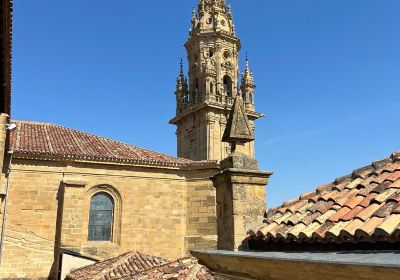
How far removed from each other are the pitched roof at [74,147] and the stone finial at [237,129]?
1114 cm

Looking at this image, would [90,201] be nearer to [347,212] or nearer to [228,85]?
[347,212]

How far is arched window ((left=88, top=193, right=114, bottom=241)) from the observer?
53.0 feet

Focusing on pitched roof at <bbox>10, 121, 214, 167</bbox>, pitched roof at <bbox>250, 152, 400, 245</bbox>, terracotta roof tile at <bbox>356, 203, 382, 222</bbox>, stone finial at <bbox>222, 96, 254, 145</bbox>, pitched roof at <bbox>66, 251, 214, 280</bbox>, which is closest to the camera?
pitched roof at <bbox>250, 152, 400, 245</bbox>

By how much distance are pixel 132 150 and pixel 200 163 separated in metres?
3.61

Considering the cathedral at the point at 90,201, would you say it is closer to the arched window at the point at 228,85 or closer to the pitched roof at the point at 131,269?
the pitched roof at the point at 131,269

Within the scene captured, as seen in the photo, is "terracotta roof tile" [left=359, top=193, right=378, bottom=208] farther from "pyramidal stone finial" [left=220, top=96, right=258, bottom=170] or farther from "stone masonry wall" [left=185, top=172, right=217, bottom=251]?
"stone masonry wall" [left=185, top=172, right=217, bottom=251]

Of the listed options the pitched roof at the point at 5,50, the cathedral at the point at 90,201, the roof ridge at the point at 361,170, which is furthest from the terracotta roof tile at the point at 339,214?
the cathedral at the point at 90,201

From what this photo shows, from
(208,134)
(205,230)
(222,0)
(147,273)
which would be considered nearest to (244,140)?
(147,273)

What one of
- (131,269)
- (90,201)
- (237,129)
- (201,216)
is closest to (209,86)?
(201,216)

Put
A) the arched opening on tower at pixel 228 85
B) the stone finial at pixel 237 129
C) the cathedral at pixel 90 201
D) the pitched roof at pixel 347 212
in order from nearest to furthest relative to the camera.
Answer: the pitched roof at pixel 347 212 < the stone finial at pixel 237 129 < the cathedral at pixel 90 201 < the arched opening on tower at pixel 228 85

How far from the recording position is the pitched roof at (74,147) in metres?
15.8

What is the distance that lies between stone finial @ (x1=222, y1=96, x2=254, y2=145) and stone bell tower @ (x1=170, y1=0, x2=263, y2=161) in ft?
82.7

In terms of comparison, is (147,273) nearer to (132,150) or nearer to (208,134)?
(132,150)

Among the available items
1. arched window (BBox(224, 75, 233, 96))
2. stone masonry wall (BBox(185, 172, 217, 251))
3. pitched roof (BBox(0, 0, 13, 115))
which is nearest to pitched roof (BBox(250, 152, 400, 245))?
pitched roof (BBox(0, 0, 13, 115))
